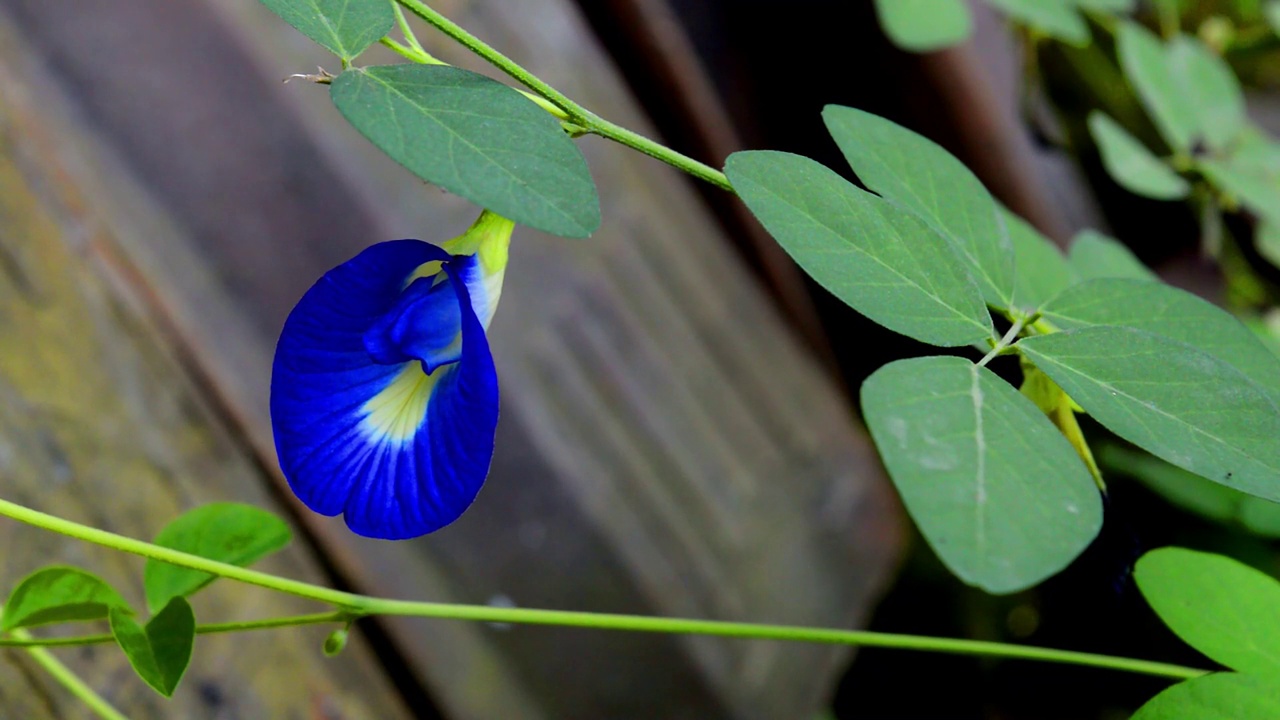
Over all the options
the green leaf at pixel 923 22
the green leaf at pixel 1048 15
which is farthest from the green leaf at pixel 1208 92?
the green leaf at pixel 923 22

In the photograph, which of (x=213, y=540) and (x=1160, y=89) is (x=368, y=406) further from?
(x=1160, y=89)

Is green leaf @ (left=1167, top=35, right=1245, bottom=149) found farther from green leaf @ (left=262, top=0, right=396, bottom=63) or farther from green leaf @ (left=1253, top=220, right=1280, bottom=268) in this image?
green leaf @ (left=262, top=0, right=396, bottom=63)

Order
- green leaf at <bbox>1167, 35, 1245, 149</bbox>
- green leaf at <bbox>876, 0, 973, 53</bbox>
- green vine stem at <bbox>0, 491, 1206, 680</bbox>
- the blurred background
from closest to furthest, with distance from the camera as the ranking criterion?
green vine stem at <bbox>0, 491, 1206, 680</bbox> → the blurred background → green leaf at <bbox>876, 0, 973, 53</bbox> → green leaf at <bbox>1167, 35, 1245, 149</bbox>

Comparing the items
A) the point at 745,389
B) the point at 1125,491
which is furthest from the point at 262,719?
the point at 1125,491

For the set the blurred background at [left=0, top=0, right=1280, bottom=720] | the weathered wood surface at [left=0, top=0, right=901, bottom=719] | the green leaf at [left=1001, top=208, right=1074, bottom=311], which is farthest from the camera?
the weathered wood surface at [left=0, top=0, right=901, bottom=719]

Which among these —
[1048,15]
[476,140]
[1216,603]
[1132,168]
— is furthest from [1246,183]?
[476,140]

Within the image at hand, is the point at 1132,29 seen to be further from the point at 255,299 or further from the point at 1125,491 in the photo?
the point at 255,299

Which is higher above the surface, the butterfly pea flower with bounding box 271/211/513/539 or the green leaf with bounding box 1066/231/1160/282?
the butterfly pea flower with bounding box 271/211/513/539

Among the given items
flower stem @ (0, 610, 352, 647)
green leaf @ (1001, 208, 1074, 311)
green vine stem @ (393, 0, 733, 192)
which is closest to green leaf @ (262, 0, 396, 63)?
green vine stem @ (393, 0, 733, 192)
